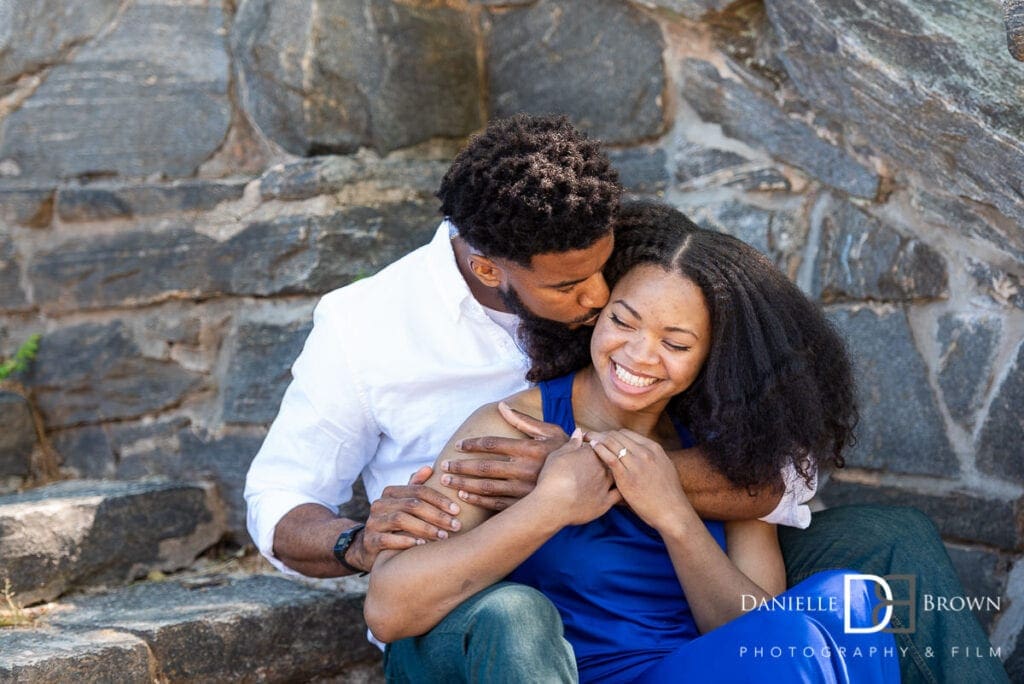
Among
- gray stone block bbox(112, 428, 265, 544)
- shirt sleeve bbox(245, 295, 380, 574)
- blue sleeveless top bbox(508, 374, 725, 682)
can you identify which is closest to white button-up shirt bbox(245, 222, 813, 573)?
shirt sleeve bbox(245, 295, 380, 574)

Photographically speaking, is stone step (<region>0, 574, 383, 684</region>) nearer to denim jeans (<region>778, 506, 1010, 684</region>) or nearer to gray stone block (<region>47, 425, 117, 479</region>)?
gray stone block (<region>47, 425, 117, 479</region>)

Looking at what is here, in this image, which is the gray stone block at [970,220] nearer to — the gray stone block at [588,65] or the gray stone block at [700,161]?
the gray stone block at [700,161]

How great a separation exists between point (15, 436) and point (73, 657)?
45.1 inches

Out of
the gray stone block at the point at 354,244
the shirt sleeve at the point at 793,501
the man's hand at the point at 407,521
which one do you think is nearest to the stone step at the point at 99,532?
the gray stone block at the point at 354,244

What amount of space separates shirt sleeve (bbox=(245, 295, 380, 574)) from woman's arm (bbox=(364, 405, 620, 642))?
50 centimetres

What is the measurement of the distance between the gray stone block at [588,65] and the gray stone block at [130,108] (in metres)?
0.90

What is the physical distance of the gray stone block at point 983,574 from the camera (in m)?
2.95

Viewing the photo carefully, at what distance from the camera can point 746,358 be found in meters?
2.53

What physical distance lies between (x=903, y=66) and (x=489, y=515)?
151 cm

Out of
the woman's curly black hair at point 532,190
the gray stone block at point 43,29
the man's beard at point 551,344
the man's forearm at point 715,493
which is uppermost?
the woman's curly black hair at point 532,190

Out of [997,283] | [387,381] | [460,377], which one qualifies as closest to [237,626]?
[387,381]

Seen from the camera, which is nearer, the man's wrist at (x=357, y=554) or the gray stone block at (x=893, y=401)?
the man's wrist at (x=357, y=554)

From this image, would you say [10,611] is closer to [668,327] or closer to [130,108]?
[130,108]

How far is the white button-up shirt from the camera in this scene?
2.75 metres
